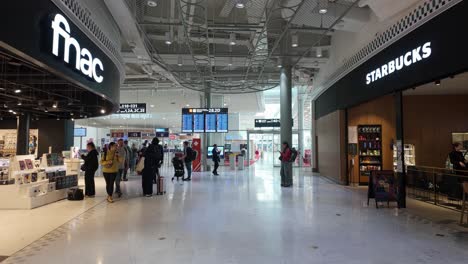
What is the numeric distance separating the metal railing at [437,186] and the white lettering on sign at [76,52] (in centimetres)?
747

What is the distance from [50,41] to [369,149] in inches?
380

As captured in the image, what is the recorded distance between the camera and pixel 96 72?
6559 millimetres

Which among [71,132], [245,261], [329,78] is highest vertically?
[329,78]

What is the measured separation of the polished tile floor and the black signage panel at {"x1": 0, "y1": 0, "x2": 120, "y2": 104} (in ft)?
7.99

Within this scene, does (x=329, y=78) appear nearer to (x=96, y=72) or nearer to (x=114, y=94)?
(x=114, y=94)

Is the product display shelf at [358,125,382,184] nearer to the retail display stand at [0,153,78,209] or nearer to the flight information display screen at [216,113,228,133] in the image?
the flight information display screen at [216,113,228,133]

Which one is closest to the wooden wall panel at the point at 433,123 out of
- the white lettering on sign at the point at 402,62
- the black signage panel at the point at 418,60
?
the black signage panel at the point at 418,60

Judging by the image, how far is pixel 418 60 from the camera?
6047 millimetres

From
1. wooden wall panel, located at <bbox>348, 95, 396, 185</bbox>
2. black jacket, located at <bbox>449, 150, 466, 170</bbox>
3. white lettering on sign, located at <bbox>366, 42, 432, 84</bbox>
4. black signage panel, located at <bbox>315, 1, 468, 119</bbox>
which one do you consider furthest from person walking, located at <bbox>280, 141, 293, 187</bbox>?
black jacket, located at <bbox>449, 150, 466, 170</bbox>

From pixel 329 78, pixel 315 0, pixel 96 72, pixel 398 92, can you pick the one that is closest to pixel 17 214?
pixel 96 72

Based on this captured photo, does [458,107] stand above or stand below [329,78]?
below

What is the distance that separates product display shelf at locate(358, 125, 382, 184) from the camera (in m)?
11.0

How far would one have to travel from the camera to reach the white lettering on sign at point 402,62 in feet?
19.1

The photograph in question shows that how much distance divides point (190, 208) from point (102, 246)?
276 centimetres
